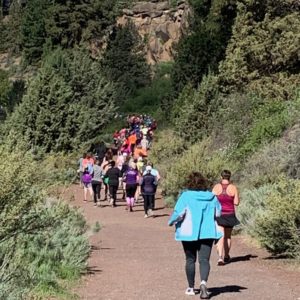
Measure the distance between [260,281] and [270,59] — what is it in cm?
2124

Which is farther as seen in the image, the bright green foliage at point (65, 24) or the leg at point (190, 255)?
the bright green foliage at point (65, 24)

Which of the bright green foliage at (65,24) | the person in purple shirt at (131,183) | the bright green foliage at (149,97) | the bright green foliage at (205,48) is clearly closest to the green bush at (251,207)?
the person in purple shirt at (131,183)

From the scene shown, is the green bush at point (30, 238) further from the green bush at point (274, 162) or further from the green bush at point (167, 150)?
the green bush at point (167, 150)

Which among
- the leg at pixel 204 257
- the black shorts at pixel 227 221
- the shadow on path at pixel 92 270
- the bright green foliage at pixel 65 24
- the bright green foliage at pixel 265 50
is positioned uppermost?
the bright green foliage at pixel 65 24

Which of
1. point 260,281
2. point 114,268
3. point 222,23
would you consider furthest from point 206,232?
point 222,23

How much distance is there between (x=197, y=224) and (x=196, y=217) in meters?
0.10

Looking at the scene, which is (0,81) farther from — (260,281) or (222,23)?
(260,281)

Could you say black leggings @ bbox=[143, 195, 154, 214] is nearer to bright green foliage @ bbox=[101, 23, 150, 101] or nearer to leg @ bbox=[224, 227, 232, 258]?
leg @ bbox=[224, 227, 232, 258]

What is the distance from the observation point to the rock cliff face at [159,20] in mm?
78662

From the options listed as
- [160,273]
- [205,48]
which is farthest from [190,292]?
[205,48]

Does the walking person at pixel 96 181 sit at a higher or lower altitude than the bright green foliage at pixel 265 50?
lower

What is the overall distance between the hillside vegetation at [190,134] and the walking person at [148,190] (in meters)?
1.85

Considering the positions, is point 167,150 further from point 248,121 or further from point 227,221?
point 227,221

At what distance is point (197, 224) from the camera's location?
29.7ft
